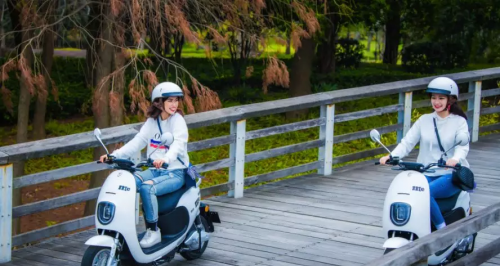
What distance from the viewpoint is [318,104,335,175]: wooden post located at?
1051cm

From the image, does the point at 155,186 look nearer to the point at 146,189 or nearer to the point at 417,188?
the point at 146,189

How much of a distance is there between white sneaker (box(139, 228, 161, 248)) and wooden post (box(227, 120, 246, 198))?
2.88 m

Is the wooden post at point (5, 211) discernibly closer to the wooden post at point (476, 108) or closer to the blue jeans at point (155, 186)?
the blue jeans at point (155, 186)

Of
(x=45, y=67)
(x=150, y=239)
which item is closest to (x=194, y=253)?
(x=150, y=239)

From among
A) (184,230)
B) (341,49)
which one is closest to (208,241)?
(184,230)

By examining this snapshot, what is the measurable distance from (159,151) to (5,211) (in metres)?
1.34


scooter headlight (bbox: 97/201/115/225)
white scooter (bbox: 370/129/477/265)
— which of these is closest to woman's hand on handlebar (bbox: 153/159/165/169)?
scooter headlight (bbox: 97/201/115/225)

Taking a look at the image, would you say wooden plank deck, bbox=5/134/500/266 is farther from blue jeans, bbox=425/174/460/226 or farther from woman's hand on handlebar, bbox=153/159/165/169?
woman's hand on handlebar, bbox=153/159/165/169

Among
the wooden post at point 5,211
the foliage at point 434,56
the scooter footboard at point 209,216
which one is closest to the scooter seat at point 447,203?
the scooter footboard at point 209,216

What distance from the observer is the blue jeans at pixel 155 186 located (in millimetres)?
6379

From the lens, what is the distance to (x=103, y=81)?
11.2 meters

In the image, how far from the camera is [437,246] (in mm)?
5242

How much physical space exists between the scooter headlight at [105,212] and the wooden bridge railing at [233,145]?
1.10 metres

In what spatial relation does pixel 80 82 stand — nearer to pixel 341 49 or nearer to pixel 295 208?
pixel 341 49
